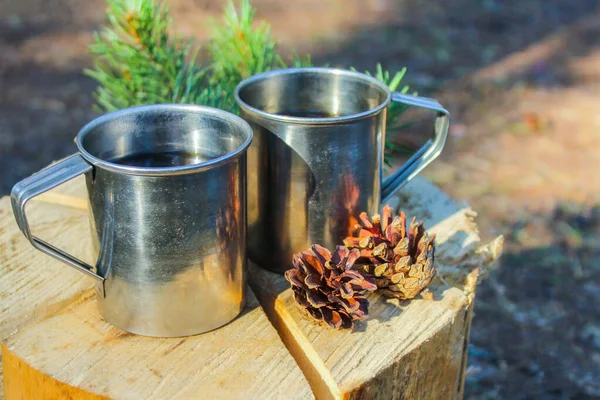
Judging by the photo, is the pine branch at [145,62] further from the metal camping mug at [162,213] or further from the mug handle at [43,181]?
the mug handle at [43,181]

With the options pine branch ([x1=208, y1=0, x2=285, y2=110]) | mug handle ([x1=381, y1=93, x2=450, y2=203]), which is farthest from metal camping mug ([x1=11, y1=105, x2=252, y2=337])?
pine branch ([x1=208, y1=0, x2=285, y2=110])

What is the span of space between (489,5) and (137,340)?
4488 millimetres

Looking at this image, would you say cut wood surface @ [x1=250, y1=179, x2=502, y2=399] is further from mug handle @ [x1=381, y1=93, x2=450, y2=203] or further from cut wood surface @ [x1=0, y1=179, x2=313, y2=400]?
mug handle @ [x1=381, y1=93, x2=450, y2=203]

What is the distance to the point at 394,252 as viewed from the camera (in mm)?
1115

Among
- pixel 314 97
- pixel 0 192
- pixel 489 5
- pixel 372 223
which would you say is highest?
pixel 314 97

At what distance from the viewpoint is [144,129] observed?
43.9 inches

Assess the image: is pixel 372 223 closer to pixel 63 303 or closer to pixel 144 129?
pixel 144 129

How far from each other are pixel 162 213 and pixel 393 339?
0.42 metres

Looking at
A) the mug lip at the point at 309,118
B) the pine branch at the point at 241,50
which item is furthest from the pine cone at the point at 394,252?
the pine branch at the point at 241,50

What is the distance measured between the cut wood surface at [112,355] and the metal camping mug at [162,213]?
32 mm

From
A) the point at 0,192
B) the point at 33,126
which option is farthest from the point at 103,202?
the point at 33,126

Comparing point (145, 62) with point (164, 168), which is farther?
point (145, 62)

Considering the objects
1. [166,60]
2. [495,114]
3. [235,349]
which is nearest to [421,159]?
[235,349]

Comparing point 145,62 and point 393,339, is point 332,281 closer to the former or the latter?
point 393,339
